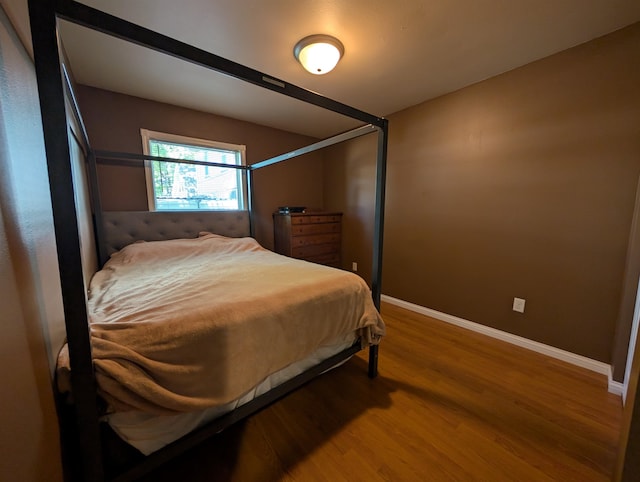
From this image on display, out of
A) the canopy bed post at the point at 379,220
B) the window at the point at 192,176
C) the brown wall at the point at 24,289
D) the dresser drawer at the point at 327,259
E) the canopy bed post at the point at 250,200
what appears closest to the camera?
the brown wall at the point at 24,289

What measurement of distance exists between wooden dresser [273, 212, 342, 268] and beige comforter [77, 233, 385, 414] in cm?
130

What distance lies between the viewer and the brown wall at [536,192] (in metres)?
1.61

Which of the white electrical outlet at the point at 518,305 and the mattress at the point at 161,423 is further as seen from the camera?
the white electrical outlet at the point at 518,305

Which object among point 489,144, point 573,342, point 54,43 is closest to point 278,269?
point 54,43

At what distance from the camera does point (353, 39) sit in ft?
5.43

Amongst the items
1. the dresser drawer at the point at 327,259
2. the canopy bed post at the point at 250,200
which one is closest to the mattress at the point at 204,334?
the canopy bed post at the point at 250,200

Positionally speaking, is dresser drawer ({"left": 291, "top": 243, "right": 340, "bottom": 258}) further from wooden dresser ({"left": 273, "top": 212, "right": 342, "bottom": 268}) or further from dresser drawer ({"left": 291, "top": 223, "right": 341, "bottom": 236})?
dresser drawer ({"left": 291, "top": 223, "right": 341, "bottom": 236})

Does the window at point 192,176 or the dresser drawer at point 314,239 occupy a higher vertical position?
the window at point 192,176

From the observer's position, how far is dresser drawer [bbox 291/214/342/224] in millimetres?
3141

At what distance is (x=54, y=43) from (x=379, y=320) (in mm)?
1774

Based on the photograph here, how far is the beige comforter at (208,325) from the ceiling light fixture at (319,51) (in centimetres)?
149

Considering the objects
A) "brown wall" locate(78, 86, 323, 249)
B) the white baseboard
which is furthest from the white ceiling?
the white baseboard

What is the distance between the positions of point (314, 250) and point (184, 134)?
2.09 m

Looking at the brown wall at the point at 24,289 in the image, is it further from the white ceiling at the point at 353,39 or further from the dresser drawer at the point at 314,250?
the dresser drawer at the point at 314,250
